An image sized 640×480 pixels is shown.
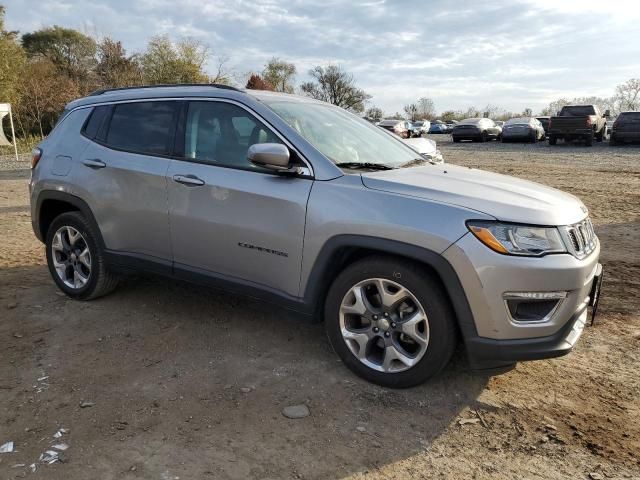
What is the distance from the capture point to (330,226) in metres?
3.04

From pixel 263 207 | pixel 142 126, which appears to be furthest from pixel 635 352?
pixel 142 126

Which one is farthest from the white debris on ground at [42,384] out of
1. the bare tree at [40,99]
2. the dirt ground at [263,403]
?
the bare tree at [40,99]

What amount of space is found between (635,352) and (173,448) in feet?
10.3

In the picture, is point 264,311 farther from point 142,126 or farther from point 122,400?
point 142,126

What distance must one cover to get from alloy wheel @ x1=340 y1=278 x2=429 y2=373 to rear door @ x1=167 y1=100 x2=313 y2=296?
42 cm

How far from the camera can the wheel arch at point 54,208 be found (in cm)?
422

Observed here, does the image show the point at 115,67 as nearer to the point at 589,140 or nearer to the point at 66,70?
the point at 66,70

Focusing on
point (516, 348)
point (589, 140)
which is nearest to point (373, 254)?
point (516, 348)

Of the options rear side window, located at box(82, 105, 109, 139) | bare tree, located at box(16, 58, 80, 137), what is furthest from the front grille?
bare tree, located at box(16, 58, 80, 137)

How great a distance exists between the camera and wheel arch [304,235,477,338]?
9.00 feet

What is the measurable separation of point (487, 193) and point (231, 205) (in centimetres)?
162

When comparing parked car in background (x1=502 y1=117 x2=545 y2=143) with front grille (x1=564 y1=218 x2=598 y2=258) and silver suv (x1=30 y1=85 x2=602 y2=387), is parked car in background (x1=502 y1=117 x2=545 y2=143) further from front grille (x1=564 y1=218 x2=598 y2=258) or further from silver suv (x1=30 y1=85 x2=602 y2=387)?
front grille (x1=564 y1=218 x2=598 y2=258)

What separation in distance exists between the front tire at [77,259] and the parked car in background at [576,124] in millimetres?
23725

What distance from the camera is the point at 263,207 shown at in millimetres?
3277
